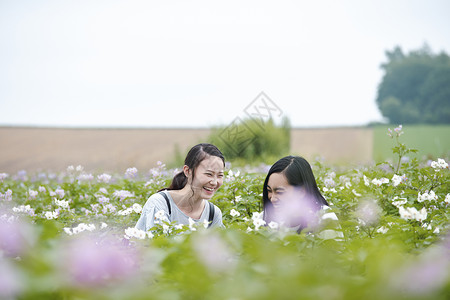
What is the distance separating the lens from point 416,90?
48.8 meters

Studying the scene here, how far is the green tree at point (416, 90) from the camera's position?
43.1 meters

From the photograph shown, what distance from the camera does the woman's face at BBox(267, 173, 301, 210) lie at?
3.18m

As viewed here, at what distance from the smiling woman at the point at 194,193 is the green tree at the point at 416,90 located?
40.8m

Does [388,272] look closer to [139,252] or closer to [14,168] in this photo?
[139,252]

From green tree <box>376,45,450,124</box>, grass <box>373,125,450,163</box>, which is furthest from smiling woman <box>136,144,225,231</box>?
green tree <box>376,45,450,124</box>

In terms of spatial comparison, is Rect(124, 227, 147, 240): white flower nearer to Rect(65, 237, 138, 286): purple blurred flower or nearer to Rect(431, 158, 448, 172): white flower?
Rect(65, 237, 138, 286): purple blurred flower

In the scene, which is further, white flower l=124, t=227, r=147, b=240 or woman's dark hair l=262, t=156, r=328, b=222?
woman's dark hair l=262, t=156, r=328, b=222

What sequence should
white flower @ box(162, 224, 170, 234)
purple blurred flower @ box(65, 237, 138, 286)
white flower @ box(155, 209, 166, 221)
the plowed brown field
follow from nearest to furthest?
purple blurred flower @ box(65, 237, 138, 286), white flower @ box(162, 224, 170, 234), white flower @ box(155, 209, 166, 221), the plowed brown field

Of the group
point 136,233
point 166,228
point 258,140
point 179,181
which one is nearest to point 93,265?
point 136,233

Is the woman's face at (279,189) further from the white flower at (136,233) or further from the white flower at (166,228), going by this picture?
the white flower at (136,233)

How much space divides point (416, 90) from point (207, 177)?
163 ft

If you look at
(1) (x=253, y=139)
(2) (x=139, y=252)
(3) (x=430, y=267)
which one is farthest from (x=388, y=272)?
(1) (x=253, y=139)

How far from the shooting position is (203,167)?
3732 mm

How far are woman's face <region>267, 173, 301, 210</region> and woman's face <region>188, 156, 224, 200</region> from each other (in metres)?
0.57
